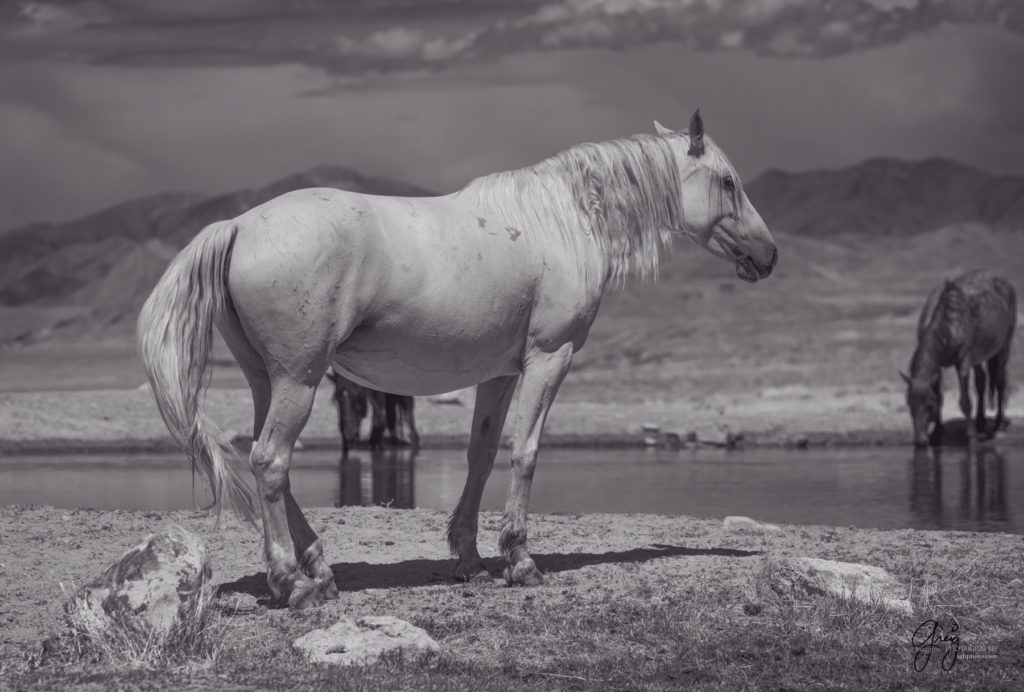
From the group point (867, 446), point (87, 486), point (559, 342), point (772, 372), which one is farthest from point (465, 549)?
point (772, 372)

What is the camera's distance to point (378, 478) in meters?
17.5

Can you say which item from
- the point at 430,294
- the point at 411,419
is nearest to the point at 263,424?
the point at 430,294

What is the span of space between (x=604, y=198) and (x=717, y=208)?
86 centimetres

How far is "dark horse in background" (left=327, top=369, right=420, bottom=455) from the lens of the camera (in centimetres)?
2178

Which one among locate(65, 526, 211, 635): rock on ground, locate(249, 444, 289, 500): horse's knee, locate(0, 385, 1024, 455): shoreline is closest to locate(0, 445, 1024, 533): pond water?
locate(0, 385, 1024, 455): shoreline

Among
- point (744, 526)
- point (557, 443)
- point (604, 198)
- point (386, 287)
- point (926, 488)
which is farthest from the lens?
point (557, 443)

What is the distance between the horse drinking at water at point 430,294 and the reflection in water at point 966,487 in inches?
203

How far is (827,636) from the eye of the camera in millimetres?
6410

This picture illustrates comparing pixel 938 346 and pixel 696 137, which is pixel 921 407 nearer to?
pixel 938 346

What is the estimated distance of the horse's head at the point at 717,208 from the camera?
28.6 ft

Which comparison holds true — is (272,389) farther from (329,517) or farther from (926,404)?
(926,404)

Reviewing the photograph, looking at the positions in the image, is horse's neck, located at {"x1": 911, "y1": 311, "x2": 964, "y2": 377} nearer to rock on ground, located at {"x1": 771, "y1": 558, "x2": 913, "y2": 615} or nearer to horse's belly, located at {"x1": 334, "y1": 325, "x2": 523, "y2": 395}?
rock on ground, located at {"x1": 771, "y1": 558, "x2": 913, "y2": 615}

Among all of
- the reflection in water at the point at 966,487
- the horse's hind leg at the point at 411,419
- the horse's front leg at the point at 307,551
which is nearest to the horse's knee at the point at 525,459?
the horse's front leg at the point at 307,551

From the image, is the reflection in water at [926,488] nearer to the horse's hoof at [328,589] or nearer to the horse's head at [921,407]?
the horse's head at [921,407]
